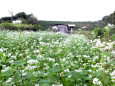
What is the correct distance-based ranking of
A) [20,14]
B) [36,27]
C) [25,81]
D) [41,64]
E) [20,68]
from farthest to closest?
[20,14]
[36,27]
[41,64]
[20,68]
[25,81]

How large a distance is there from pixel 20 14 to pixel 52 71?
47015 mm

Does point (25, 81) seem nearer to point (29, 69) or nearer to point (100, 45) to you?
point (29, 69)

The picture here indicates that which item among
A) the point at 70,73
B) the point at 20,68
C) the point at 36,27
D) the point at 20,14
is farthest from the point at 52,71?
the point at 20,14

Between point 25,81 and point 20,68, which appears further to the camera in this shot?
point 20,68

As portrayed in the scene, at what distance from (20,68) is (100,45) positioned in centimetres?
91

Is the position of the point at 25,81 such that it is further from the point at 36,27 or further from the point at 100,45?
the point at 36,27

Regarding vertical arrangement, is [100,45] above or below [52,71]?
above

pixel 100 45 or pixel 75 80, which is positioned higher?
pixel 100 45

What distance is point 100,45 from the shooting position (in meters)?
2.71

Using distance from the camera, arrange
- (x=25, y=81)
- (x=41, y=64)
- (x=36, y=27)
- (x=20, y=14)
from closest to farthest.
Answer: (x=25, y=81), (x=41, y=64), (x=36, y=27), (x=20, y=14)

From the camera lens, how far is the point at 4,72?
8.30ft

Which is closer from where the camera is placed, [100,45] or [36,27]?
[100,45]

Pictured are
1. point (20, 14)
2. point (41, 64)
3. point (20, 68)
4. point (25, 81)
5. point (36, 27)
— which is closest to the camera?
point (25, 81)

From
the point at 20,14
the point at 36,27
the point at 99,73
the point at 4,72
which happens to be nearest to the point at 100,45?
the point at 99,73
